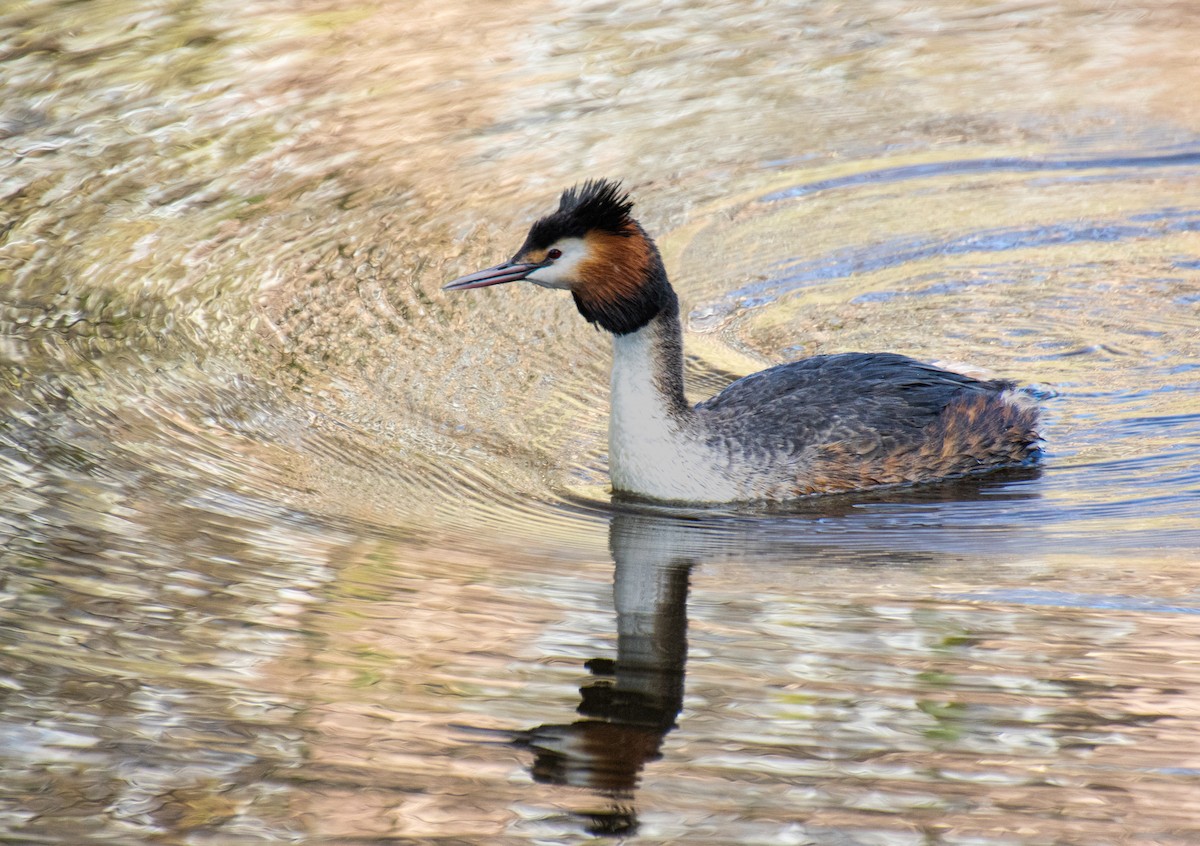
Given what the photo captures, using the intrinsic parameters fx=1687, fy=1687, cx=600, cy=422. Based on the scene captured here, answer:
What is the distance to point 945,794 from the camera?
14.0 ft

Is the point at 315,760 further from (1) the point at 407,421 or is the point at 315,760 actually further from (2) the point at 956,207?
(2) the point at 956,207

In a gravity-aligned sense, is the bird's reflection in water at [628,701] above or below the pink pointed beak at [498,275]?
below

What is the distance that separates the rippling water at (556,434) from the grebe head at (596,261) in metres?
0.83

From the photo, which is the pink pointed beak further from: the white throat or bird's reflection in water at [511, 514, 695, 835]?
bird's reflection in water at [511, 514, 695, 835]

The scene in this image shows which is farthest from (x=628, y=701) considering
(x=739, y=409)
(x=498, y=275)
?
(x=739, y=409)

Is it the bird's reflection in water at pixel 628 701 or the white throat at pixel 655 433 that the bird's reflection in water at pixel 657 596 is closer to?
the bird's reflection in water at pixel 628 701

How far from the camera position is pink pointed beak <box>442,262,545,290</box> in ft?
21.4

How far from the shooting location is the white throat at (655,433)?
22.0 feet

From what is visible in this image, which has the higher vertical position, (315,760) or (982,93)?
(982,93)

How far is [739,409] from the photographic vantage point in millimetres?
7055

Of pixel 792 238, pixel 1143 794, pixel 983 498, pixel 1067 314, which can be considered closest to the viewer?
pixel 1143 794

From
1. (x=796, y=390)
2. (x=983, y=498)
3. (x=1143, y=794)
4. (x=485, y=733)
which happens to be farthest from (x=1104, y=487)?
(x=485, y=733)

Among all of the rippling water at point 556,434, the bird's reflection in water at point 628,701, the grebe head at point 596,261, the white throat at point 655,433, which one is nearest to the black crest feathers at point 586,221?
the grebe head at point 596,261

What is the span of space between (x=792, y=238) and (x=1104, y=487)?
3415 millimetres
